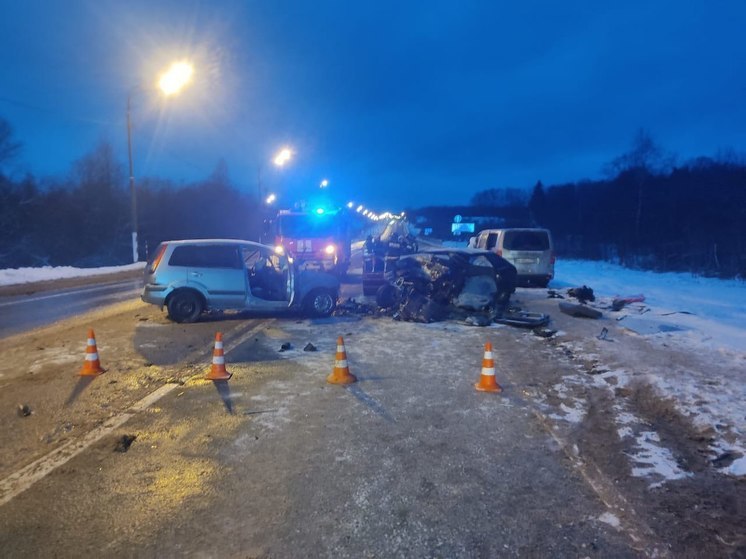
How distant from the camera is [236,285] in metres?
10.5

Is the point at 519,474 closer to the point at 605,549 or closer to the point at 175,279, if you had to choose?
the point at 605,549

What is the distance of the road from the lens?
3.12 meters

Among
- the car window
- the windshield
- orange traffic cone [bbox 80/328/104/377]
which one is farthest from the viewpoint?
the windshield

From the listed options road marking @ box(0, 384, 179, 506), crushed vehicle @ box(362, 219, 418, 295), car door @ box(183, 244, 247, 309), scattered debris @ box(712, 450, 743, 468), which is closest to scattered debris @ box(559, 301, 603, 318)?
crushed vehicle @ box(362, 219, 418, 295)

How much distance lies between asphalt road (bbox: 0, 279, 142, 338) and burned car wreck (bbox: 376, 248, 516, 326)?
298 inches

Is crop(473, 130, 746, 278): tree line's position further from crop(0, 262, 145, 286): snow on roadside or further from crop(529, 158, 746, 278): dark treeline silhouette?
crop(0, 262, 145, 286): snow on roadside

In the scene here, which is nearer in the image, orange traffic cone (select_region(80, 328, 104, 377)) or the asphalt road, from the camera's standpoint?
orange traffic cone (select_region(80, 328, 104, 377))

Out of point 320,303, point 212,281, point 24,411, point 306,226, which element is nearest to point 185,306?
point 212,281

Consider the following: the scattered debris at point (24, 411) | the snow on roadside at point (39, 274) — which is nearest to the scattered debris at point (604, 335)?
the scattered debris at point (24, 411)

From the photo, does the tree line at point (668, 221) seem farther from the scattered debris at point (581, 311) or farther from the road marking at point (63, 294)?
the road marking at point (63, 294)

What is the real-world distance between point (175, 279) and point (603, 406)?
8.16 m

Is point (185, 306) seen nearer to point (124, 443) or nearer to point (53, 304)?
point (53, 304)

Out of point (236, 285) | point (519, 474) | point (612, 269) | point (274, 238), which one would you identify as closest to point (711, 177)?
point (612, 269)

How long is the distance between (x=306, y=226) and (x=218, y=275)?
29.9ft
